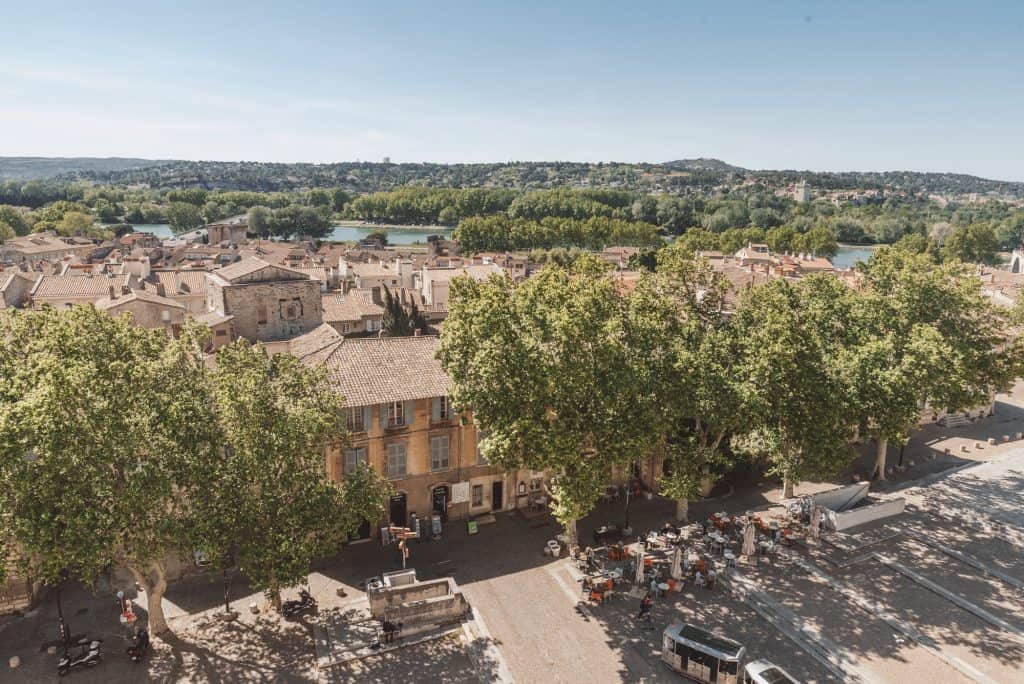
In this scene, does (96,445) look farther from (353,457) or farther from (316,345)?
(316,345)

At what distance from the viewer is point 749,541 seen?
30719 millimetres

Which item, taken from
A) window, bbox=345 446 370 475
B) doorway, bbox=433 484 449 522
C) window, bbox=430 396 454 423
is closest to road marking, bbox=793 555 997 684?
doorway, bbox=433 484 449 522

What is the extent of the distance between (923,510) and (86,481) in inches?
1539

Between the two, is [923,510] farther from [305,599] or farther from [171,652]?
[171,652]

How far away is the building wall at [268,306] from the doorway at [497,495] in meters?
22.8

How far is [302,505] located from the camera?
24.6 meters

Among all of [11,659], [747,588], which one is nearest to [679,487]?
[747,588]

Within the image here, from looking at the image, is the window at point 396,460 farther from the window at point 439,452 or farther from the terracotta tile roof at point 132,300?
the terracotta tile roof at point 132,300

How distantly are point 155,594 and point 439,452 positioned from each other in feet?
45.2

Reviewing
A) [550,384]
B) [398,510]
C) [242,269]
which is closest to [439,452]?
[398,510]

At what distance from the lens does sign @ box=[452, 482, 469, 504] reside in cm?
3438

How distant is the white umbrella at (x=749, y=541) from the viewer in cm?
3066

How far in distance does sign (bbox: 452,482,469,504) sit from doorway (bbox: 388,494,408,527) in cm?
253

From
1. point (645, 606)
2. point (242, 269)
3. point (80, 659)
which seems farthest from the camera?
point (242, 269)
